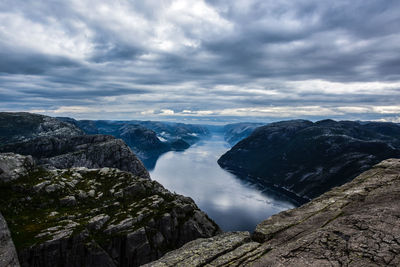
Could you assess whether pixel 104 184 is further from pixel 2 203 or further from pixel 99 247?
pixel 99 247

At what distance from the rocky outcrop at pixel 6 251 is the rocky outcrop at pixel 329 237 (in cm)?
3443

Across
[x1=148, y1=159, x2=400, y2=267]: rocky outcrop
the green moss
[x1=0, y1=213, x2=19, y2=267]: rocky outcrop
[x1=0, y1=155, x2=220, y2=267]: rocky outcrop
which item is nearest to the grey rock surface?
[x1=0, y1=155, x2=220, y2=267]: rocky outcrop

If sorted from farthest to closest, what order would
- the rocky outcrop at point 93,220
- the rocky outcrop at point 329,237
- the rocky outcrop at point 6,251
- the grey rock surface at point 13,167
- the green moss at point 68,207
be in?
the grey rock surface at point 13,167
the green moss at point 68,207
the rocky outcrop at point 93,220
the rocky outcrop at point 6,251
the rocky outcrop at point 329,237

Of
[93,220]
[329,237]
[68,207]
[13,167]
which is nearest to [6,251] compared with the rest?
[93,220]

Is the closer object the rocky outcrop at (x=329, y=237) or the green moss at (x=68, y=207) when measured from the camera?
the rocky outcrop at (x=329, y=237)

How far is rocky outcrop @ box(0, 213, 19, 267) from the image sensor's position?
122 feet

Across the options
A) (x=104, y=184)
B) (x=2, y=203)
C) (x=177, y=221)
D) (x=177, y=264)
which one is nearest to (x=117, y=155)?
(x=104, y=184)

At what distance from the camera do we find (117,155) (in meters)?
179

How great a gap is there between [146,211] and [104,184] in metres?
31.0

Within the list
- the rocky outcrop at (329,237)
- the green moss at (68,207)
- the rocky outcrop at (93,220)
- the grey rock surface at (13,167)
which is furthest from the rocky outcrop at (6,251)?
the grey rock surface at (13,167)

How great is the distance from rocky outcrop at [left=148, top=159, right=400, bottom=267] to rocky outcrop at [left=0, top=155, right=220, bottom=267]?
138ft

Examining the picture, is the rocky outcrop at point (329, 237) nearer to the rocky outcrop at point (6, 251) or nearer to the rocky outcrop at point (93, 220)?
the rocky outcrop at point (6, 251)

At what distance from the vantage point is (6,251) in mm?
40250

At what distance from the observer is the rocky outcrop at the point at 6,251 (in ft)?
122
